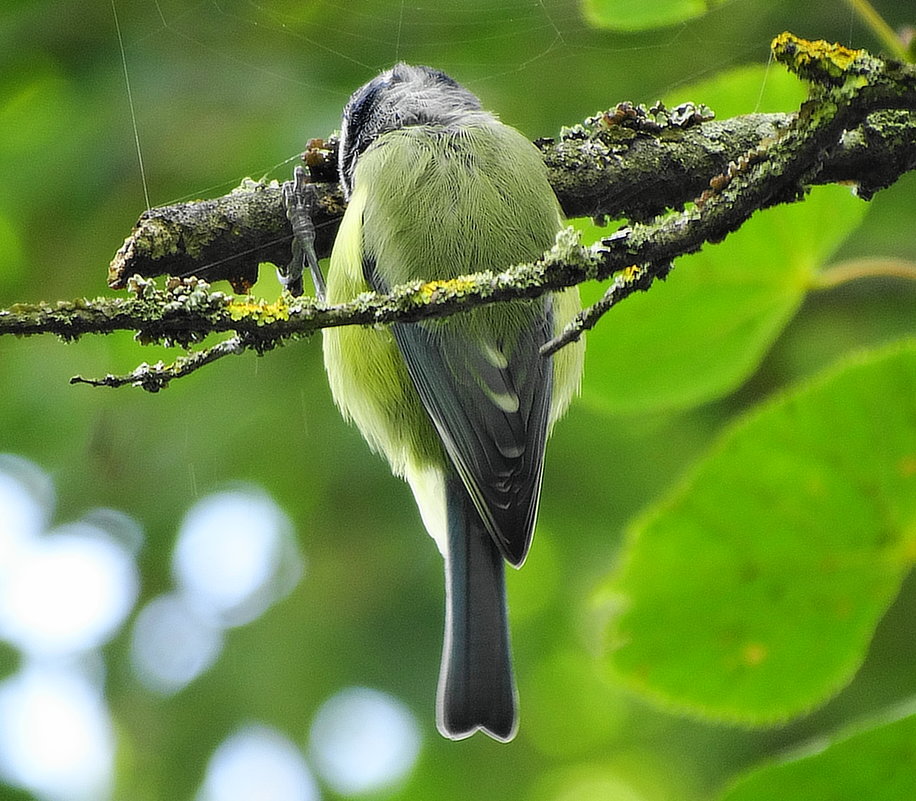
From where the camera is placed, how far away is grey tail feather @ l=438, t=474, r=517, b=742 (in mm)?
1604

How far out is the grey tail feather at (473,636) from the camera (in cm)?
160

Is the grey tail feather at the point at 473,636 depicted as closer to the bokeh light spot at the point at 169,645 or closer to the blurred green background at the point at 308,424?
the blurred green background at the point at 308,424

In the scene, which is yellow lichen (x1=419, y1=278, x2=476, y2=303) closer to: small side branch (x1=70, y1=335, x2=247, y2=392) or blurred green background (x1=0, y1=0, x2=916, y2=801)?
small side branch (x1=70, y1=335, x2=247, y2=392)

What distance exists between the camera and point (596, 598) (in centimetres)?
140

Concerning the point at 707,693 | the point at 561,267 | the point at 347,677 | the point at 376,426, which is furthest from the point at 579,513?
the point at 561,267

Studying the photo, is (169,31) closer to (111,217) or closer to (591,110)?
A: (111,217)

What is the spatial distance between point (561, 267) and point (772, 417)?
426 millimetres

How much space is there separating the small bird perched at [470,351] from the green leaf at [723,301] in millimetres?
140

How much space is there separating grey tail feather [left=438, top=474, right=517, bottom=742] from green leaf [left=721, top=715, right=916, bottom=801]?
585 millimetres

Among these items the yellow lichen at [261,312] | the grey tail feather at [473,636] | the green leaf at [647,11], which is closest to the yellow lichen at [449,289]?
the yellow lichen at [261,312]

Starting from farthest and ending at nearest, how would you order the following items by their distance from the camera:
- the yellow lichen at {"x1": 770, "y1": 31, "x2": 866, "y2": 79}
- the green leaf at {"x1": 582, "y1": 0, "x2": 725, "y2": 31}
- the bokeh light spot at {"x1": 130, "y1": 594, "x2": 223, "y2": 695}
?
the bokeh light spot at {"x1": 130, "y1": 594, "x2": 223, "y2": 695} < the green leaf at {"x1": 582, "y1": 0, "x2": 725, "y2": 31} < the yellow lichen at {"x1": 770, "y1": 31, "x2": 866, "y2": 79}

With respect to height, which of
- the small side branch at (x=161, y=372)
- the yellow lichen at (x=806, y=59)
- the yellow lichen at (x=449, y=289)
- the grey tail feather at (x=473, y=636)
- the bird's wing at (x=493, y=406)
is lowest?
the grey tail feather at (x=473, y=636)

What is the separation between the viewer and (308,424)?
285 cm

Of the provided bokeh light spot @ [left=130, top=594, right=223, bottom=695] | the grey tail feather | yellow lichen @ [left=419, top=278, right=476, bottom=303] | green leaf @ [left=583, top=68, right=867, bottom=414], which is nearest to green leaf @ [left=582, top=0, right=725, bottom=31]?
green leaf @ [left=583, top=68, right=867, bottom=414]
